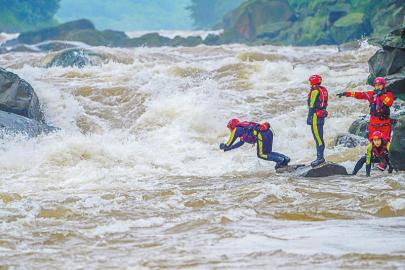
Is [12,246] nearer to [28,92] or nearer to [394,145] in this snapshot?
[394,145]

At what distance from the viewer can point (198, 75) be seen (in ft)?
68.9

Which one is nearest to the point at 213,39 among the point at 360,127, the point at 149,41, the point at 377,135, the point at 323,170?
the point at 149,41

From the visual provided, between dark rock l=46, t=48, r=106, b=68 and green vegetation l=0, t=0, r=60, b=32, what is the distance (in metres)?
51.2

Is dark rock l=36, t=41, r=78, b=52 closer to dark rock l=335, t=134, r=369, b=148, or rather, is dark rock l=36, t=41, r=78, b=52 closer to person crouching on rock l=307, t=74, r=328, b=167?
dark rock l=335, t=134, r=369, b=148

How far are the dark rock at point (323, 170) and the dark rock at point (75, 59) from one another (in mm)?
15874

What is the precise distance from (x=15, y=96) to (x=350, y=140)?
7203mm

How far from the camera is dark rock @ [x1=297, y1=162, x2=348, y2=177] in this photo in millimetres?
9883

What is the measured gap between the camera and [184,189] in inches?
366

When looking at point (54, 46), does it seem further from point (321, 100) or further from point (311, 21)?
point (321, 100)

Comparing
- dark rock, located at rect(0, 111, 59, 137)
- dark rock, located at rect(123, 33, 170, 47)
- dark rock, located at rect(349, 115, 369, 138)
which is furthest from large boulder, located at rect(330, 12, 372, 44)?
dark rock, located at rect(0, 111, 59, 137)

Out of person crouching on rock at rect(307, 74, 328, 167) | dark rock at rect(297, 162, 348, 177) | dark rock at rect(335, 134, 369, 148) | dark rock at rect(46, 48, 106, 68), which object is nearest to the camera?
dark rock at rect(297, 162, 348, 177)

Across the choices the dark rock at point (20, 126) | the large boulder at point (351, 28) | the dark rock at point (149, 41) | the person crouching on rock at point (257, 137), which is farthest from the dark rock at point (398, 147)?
the dark rock at point (149, 41)

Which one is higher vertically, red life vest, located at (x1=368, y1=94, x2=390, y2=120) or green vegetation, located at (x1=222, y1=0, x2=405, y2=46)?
green vegetation, located at (x1=222, y1=0, x2=405, y2=46)

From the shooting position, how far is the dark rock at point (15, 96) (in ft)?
48.3
